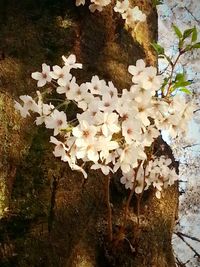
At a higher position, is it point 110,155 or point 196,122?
point 196,122

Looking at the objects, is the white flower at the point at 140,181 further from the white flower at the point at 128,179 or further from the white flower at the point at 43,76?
the white flower at the point at 43,76

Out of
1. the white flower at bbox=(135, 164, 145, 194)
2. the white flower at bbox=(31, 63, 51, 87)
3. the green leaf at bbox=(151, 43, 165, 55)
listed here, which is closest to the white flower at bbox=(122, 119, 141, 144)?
the white flower at bbox=(31, 63, 51, 87)

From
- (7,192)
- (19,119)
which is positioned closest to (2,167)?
(7,192)

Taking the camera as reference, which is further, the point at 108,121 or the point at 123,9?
the point at 123,9

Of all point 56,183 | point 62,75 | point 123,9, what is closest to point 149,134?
point 62,75

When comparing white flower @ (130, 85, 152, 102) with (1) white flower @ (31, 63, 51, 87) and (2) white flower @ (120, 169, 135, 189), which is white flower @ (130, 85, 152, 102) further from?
(2) white flower @ (120, 169, 135, 189)

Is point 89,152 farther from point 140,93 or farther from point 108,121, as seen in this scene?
point 140,93

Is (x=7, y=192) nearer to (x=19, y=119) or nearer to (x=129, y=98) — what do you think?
(x=19, y=119)

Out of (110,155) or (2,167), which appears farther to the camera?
(2,167)
